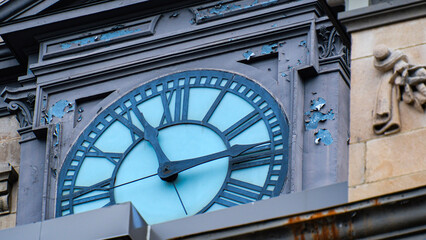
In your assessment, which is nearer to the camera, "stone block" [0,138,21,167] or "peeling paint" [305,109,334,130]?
"peeling paint" [305,109,334,130]

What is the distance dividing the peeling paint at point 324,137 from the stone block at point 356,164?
2586mm

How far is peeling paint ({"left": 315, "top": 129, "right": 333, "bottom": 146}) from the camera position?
1361cm

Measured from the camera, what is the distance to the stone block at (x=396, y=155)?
1072 centimetres

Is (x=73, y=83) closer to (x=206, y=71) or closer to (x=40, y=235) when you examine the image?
(x=206, y=71)

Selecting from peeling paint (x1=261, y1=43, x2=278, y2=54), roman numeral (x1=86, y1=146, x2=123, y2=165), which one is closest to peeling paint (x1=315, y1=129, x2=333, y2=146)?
peeling paint (x1=261, y1=43, x2=278, y2=54)

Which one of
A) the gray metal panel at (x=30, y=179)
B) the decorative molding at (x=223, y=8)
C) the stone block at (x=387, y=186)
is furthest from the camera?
the decorative molding at (x=223, y=8)

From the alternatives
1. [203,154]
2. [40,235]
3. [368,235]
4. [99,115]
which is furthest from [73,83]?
[368,235]

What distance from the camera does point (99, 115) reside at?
1474cm

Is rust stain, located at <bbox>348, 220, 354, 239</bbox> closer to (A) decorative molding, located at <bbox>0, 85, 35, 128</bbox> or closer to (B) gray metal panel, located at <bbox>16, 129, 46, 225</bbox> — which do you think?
(B) gray metal panel, located at <bbox>16, 129, 46, 225</bbox>

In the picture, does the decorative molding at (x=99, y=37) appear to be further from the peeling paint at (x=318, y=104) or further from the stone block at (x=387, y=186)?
the stone block at (x=387, y=186)

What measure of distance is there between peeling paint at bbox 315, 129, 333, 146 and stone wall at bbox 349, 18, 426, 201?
87.9 inches

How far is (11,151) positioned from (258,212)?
4.72 meters

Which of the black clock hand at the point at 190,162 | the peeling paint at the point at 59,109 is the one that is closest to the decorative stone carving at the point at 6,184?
the peeling paint at the point at 59,109

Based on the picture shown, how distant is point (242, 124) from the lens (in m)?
14.1
